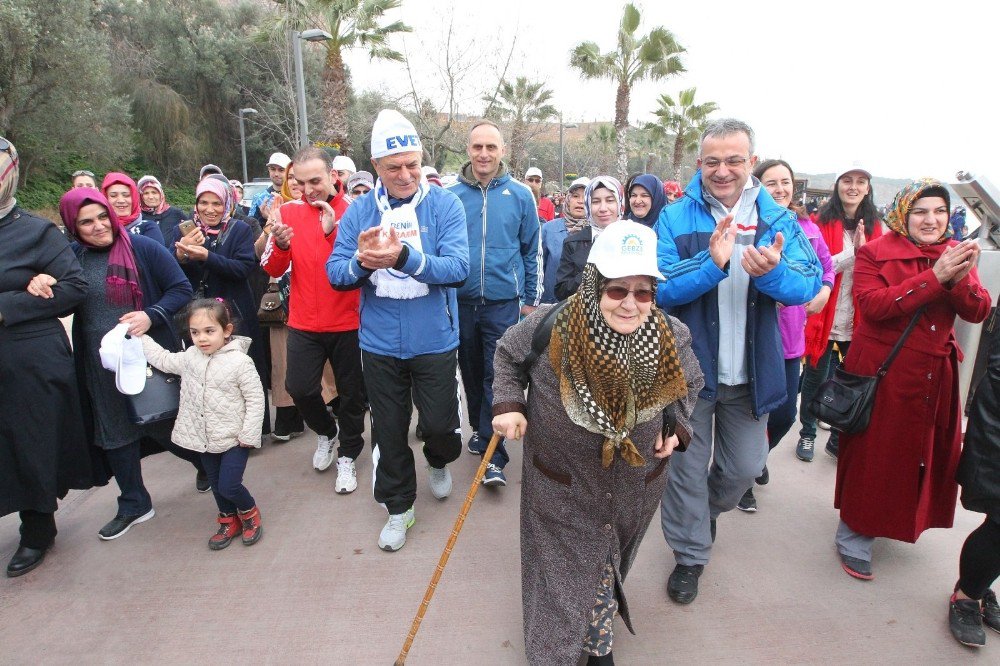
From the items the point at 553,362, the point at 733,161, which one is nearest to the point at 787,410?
the point at 733,161

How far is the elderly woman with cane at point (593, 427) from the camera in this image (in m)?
1.98

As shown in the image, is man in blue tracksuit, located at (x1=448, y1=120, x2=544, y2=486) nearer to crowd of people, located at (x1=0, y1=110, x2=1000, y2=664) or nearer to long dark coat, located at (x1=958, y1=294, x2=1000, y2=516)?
crowd of people, located at (x1=0, y1=110, x2=1000, y2=664)

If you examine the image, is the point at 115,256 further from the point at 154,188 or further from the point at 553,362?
the point at 553,362

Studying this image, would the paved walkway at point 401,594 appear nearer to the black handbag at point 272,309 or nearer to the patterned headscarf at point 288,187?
the black handbag at point 272,309

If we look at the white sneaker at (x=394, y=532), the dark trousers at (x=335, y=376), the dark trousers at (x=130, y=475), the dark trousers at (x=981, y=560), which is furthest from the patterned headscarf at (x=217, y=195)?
the dark trousers at (x=981, y=560)

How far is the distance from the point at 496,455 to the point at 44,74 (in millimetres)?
22681

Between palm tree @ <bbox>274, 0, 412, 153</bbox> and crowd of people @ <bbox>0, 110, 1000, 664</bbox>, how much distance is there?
13.3 meters

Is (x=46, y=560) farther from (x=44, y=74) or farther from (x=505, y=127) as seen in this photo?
(x=505, y=127)

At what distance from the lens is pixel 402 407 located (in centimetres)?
324

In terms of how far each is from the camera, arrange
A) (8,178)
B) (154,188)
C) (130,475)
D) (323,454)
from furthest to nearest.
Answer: (154,188)
(323,454)
(130,475)
(8,178)

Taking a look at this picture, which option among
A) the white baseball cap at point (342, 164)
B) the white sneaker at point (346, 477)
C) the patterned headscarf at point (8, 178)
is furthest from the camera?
the white baseball cap at point (342, 164)

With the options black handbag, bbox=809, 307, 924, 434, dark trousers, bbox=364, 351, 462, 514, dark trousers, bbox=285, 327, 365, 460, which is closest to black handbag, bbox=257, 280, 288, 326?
dark trousers, bbox=285, 327, 365, 460

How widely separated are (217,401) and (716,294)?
2635 millimetres

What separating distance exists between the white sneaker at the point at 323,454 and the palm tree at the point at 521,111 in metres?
19.7
